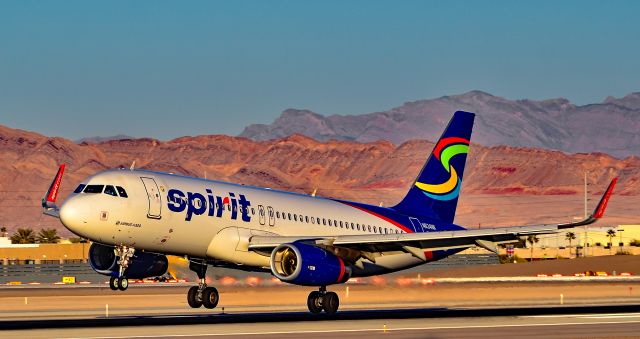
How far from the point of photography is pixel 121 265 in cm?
4666

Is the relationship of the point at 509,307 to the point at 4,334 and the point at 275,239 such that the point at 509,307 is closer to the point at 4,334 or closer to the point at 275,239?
the point at 275,239

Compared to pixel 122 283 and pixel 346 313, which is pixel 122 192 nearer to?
pixel 122 283

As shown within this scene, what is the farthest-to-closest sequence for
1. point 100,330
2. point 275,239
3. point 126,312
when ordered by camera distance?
point 126,312 → point 275,239 → point 100,330

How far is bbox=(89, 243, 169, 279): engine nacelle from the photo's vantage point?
50250mm

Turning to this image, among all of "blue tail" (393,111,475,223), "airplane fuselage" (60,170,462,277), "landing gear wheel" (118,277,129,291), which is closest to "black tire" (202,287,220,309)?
"airplane fuselage" (60,170,462,277)

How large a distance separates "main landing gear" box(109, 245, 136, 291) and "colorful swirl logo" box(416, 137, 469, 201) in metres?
18.7

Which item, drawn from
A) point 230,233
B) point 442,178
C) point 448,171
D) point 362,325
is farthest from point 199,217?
point 448,171

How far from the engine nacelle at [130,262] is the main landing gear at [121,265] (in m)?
2.51

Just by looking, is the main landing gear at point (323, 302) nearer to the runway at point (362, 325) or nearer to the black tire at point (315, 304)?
the black tire at point (315, 304)

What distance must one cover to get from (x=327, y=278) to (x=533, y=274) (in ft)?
167

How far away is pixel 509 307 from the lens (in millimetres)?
Answer: 56906

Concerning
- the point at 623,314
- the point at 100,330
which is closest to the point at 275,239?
Answer: the point at 100,330

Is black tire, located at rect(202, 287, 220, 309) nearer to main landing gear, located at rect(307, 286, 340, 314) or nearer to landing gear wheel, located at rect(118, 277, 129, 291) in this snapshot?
main landing gear, located at rect(307, 286, 340, 314)

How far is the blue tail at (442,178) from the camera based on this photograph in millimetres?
60500
